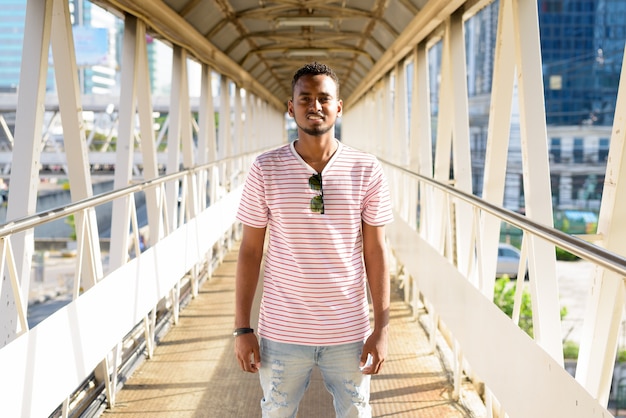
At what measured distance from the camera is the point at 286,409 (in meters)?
2.37

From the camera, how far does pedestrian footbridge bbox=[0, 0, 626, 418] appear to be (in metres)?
3.06

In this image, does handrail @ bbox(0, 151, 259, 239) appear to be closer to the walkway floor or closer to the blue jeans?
the blue jeans

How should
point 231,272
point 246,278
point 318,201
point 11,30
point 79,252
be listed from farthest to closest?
point 11,30 → point 231,272 → point 79,252 → point 246,278 → point 318,201

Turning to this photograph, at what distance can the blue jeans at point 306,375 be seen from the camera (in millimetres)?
2303

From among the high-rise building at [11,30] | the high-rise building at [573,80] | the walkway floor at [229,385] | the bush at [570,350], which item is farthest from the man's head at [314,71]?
the high-rise building at [573,80]

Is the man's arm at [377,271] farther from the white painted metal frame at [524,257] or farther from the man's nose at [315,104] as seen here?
the white painted metal frame at [524,257]

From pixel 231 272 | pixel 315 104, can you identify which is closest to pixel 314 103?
pixel 315 104

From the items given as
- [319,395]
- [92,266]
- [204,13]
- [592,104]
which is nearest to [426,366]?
[319,395]

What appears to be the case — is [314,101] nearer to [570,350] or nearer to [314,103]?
[314,103]

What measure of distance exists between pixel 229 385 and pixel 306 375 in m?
2.96

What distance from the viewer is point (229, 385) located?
522 cm

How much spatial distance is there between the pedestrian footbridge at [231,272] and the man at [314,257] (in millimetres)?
Answer: 592

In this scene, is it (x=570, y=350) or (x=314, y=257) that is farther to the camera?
(x=570, y=350)

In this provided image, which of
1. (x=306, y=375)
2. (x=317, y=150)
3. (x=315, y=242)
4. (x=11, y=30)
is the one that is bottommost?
(x=306, y=375)
